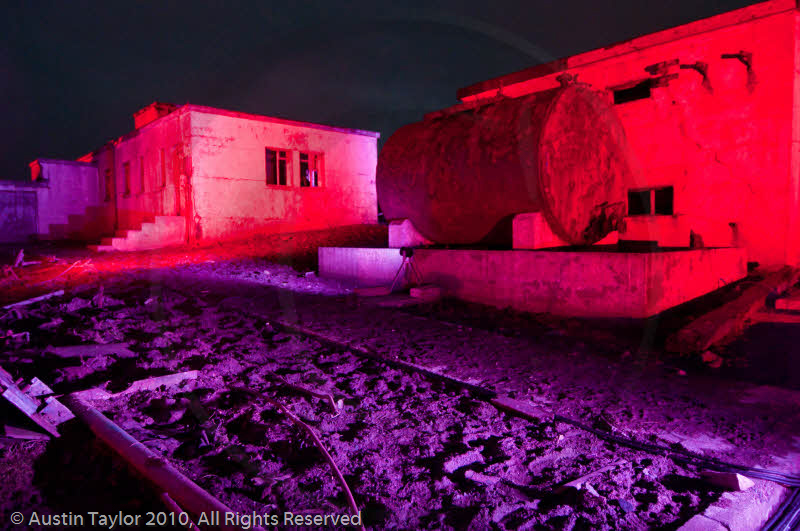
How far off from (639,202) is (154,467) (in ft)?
36.5

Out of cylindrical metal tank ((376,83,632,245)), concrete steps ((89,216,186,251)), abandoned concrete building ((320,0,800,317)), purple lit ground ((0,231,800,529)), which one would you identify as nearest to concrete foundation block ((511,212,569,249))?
abandoned concrete building ((320,0,800,317))

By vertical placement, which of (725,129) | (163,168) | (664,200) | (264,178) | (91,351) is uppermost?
(163,168)

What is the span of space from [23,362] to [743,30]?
12008 millimetres

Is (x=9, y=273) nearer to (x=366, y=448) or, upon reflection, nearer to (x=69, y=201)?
(x=366, y=448)

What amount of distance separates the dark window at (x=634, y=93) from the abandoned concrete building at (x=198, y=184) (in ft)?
34.8

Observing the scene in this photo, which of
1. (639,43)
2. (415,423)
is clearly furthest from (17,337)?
(639,43)

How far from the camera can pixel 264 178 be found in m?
16.4

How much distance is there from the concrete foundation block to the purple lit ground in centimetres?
123

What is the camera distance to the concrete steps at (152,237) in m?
14.5

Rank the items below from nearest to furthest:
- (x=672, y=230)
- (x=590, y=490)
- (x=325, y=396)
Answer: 1. (x=590, y=490)
2. (x=325, y=396)
3. (x=672, y=230)

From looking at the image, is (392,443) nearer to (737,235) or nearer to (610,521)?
(610,521)

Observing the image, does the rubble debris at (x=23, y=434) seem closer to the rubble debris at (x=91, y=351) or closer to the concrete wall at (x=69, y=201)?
the rubble debris at (x=91, y=351)

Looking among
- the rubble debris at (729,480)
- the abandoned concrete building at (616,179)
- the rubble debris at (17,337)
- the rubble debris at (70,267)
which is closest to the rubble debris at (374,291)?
the abandoned concrete building at (616,179)

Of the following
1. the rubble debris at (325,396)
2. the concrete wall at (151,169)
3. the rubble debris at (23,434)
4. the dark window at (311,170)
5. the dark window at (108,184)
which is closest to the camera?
the rubble debris at (23,434)
